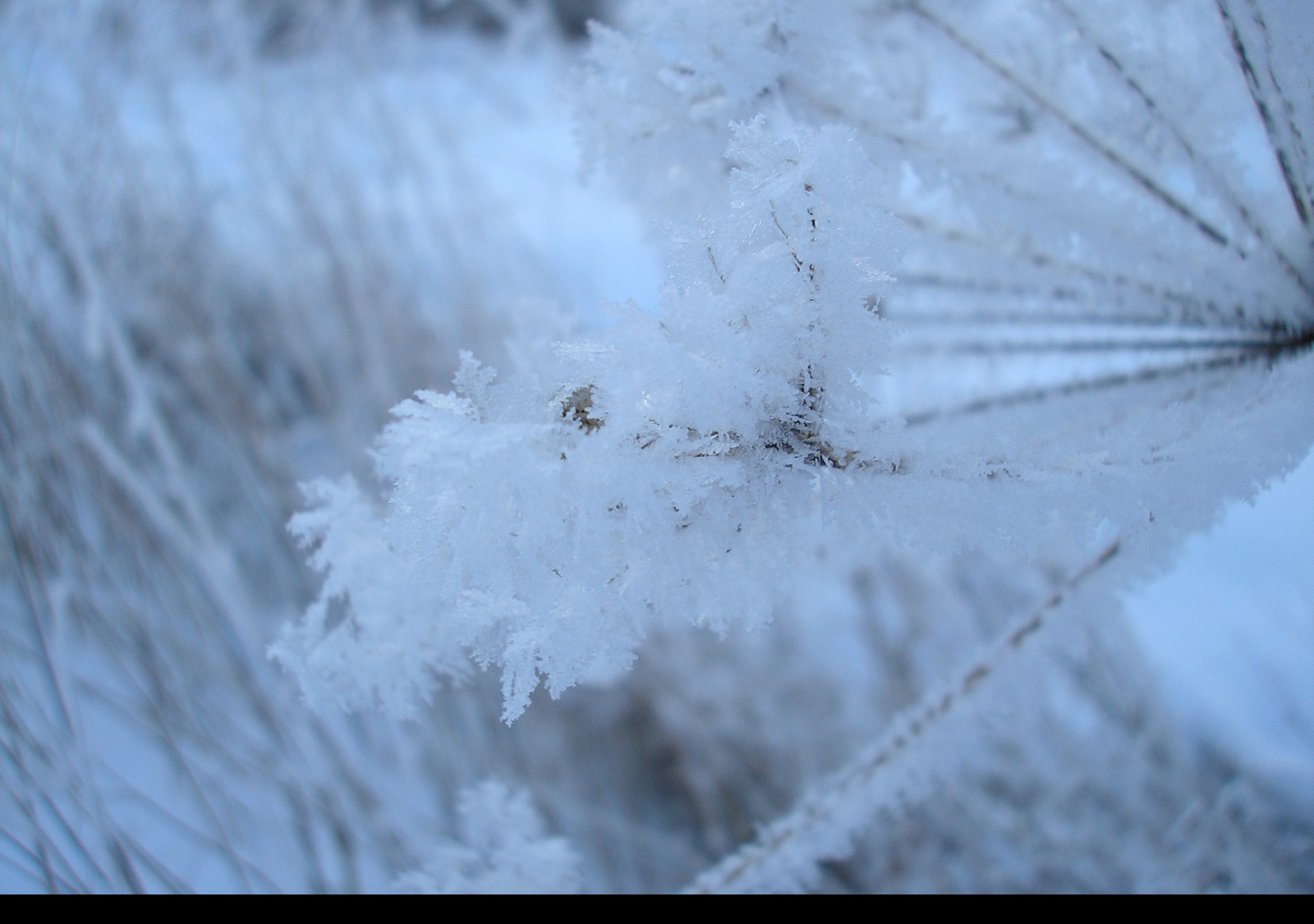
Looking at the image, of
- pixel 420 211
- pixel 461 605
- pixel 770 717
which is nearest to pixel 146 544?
pixel 420 211

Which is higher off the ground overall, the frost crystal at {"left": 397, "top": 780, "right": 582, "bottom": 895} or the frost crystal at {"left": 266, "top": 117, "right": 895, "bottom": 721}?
the frost crystal at {"left": 266, "top": 117, "right": 895, "bottom": 721}

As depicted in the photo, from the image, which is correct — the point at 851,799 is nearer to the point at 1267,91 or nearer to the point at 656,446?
the point at 656,446

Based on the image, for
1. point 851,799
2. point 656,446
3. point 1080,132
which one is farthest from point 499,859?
point 1080,132

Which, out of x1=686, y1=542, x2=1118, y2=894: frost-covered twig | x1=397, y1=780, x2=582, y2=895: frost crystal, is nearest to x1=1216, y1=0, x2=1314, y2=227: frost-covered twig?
Answer: x1=686, y1=542, x2=1118, y2=894: frost-covered twig

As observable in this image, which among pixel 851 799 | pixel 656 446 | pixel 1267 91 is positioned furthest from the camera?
pixel 851 799

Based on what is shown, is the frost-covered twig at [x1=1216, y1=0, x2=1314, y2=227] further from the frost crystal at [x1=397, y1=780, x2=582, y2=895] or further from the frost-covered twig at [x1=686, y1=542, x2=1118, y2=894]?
the frost crystal at [x1=397, y1=780, x2=582, y2=895]

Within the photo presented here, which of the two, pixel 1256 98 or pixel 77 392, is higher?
pixel 77 392

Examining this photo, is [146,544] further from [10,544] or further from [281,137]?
[281,137]

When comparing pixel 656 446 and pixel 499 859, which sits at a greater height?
pixel 656 446

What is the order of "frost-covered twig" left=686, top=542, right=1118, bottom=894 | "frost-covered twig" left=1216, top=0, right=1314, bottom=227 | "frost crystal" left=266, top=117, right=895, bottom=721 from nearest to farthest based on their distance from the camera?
"frost crystal" left=266, top=117, right=895, bottom=721 < "frost-covered twig" left=1216, top=0, right=1314, bottom=227 < "frost-covered twig" left=686, top=542, right=1118, bottom=894
